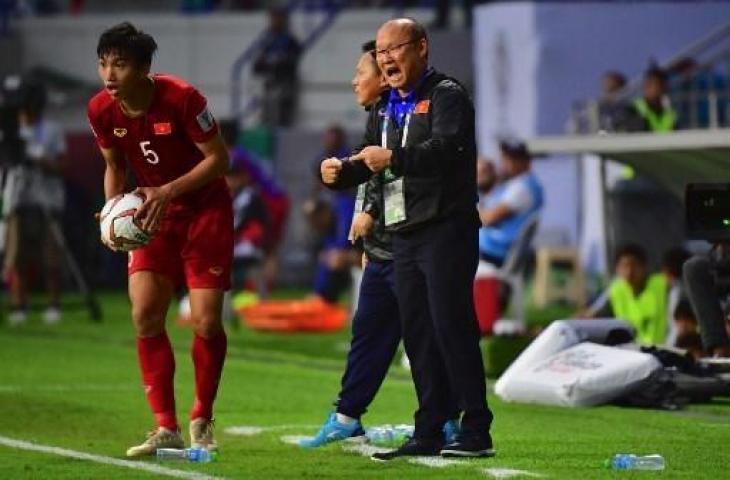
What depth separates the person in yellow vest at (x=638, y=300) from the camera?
16.7 metres

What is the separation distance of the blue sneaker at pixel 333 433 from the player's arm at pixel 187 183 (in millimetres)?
1352

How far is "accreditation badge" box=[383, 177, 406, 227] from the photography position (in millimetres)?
10305

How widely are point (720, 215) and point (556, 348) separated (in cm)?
185

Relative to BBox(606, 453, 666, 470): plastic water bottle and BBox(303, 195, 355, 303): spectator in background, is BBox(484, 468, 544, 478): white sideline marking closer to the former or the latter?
BBox(606, 453, 666, 470): plastic water bottle

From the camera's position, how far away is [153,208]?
10680mm

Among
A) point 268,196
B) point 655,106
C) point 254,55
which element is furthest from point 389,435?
point 254,55

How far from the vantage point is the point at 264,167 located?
29.3 meters

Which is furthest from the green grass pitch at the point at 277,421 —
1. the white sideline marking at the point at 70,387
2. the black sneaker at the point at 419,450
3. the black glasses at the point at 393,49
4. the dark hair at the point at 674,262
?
the dark hair at the point at 674,262

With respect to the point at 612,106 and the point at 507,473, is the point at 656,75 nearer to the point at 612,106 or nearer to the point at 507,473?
the point at 612,106

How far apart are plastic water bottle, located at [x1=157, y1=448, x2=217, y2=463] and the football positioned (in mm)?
940

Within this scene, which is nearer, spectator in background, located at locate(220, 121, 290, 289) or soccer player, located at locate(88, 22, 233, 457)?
soccer player, located at locate(88, 22, 233, 457)

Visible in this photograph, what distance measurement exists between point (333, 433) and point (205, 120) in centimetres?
163

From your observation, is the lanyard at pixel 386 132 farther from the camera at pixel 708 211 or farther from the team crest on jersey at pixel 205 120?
the camera at pixel 708 211

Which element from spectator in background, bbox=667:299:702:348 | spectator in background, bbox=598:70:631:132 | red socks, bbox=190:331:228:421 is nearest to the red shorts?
red socks, bbox=190:331:228:421
